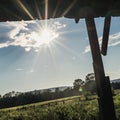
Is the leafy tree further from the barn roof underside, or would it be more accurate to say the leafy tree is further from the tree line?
the barn roof underside

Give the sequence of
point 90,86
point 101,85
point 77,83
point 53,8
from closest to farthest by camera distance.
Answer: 1. point 53,8
2. point 101,85
3. point 90,86
4. point 77,83

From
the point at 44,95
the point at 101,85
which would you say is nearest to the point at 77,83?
the point at 44,95

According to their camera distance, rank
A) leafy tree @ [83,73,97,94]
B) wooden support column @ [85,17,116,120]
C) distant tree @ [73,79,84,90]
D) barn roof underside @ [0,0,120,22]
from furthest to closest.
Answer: distant tree @ [73,79,84,90] → leafy tree @ [83,73,97,94] → wooden support column @ [85,17,116,120] → barn roof underside @ [0,0,120,22]

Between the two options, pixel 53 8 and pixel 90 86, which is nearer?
pixel 53 8

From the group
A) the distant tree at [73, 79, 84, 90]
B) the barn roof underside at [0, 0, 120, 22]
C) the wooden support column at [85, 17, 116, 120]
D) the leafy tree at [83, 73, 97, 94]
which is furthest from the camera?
the distant tree at [73, 79, 84, 90]

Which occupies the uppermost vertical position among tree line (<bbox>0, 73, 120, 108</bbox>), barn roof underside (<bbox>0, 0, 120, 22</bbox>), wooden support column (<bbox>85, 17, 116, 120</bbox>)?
tree line (<bbox>0, 73, 120, 108</bbox>)

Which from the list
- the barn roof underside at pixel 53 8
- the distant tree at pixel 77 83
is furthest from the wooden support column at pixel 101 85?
the distant tree at pixel 77 83

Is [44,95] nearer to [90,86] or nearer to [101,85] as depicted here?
[90,86]

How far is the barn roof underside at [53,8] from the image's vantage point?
235cm

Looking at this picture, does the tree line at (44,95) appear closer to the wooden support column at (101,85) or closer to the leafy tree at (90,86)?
the leafy tree at (90,86)

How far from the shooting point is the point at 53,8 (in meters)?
2.51

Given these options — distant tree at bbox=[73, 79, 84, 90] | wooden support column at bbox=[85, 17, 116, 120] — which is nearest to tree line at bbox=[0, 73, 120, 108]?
distant tree at bbox=[73, 79, 84, 90]

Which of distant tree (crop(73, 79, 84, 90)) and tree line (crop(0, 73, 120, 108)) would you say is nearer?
tree line (crop(0, 73, 120, 108))

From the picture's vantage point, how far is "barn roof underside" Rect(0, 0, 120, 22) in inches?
92.7
